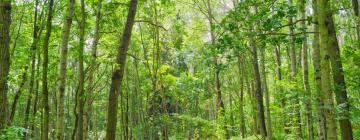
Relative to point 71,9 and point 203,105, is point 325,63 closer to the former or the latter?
point 71,9

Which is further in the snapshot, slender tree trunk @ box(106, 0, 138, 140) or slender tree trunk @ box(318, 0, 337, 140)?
slender tree trunk @ box(106, 0, 138, 140)

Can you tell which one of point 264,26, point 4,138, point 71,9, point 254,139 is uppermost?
point 71,9

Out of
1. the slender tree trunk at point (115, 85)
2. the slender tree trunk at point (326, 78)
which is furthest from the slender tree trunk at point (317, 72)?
the slender tree trunk at point (115, 85)

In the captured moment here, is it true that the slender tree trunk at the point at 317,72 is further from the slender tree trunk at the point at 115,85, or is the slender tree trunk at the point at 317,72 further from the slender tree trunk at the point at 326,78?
the slender tree trunk at the point at 115,85

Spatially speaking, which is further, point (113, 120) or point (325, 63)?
point (113, 120)

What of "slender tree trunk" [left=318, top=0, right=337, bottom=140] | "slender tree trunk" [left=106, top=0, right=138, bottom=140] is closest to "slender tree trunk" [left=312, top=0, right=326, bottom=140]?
"slender tree trunk" [left=318, top=0, right=337, bottom=140]

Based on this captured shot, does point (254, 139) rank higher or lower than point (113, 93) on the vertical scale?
lower

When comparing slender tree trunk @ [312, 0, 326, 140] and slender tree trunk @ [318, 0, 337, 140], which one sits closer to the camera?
slender tree trunk @ [318, 0, 337, 140]

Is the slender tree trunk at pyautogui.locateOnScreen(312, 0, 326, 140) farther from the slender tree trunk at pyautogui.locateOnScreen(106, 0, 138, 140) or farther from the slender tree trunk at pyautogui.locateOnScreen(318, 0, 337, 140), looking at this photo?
the slender tree trunk at pyautogui.locateOnScreen(106, 0, 138, 140)

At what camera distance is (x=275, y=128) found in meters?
19.4

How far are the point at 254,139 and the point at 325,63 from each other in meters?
10.3

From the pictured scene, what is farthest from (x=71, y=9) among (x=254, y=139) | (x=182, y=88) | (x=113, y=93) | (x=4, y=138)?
(x=182, y=88)

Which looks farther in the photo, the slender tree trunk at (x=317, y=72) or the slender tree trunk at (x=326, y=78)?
the slender tree trunk at (x=317, y=72)

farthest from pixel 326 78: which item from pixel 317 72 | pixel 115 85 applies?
pixel 115 85
